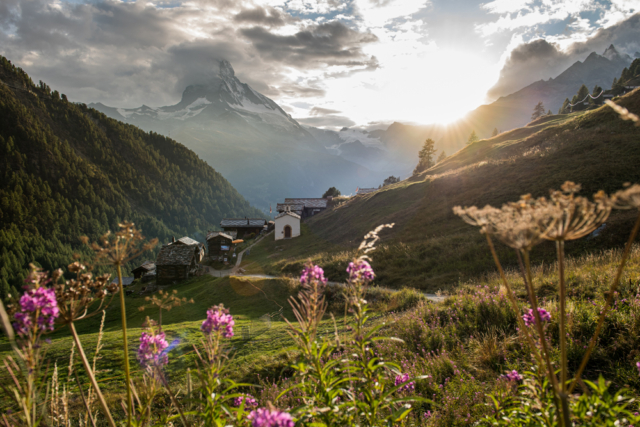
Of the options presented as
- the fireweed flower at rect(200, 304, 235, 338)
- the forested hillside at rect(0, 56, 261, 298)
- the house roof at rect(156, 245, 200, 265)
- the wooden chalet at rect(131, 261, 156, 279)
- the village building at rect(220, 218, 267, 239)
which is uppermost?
the forested hillside at rect(0, 56, 261, 298)

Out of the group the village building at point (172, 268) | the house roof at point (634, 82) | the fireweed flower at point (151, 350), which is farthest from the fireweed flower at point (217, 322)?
the house roof at point (634, 82)

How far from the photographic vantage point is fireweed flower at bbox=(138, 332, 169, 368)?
10.5 feet

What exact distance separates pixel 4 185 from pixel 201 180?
95.3 meters

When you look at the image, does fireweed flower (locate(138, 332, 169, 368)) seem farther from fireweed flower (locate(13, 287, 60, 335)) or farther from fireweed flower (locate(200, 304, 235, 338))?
fireweed flower (locate(13, 287, 60, 335))

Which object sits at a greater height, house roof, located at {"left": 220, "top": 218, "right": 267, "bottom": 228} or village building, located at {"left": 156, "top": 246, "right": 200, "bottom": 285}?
house roof, located at {"left": 220, "top": 218, "right": 267, "bottom": 228}

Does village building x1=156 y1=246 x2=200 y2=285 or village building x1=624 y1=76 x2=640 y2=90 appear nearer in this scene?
village building x1=156 y1=246 x2=200 y2=285

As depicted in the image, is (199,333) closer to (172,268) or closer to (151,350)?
(151,350)

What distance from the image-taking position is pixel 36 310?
247cm

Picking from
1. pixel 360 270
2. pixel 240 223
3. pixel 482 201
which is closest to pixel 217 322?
pixel 360 270

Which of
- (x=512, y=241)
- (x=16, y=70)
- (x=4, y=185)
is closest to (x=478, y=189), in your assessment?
(x=512, y=241)

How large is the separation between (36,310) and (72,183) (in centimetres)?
16630

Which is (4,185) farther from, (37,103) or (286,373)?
(286,373)

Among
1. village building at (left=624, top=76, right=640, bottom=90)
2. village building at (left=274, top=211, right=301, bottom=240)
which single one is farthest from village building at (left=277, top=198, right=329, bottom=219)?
village building at (left=624, top=76, right=640, bottom=90)

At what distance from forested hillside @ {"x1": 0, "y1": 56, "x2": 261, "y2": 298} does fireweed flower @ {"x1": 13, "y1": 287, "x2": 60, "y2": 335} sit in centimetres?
11341
